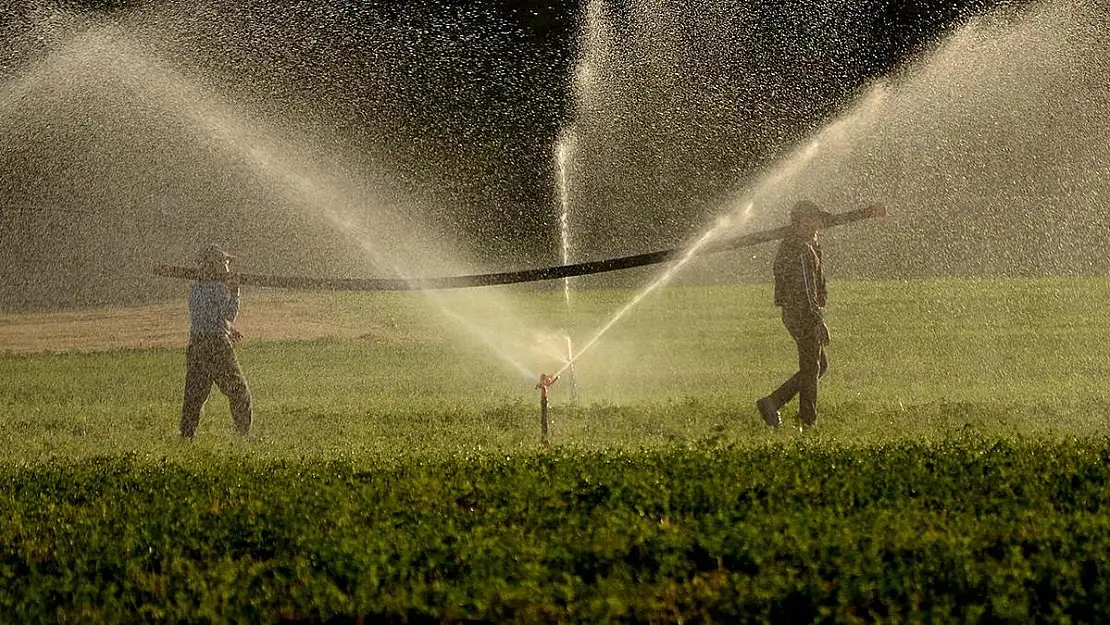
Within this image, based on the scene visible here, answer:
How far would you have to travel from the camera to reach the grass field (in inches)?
265

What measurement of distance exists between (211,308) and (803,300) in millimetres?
4539

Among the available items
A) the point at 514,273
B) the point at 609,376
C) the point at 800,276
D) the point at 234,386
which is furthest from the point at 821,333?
the point at 609,376

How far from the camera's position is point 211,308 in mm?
13609

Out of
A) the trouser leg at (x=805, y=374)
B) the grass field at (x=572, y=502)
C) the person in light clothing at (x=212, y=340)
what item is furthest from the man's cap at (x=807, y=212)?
the person in light clothing at (x=212, y=340)

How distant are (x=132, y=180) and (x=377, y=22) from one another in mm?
8552

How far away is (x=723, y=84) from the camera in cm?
4284

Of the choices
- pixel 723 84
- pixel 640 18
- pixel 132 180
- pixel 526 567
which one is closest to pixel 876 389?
pixel 640 18

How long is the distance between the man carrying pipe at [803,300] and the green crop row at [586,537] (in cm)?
232

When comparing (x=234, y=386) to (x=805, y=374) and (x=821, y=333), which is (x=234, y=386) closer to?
(x=805, y=374)

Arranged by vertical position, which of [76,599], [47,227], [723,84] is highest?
[723,84]

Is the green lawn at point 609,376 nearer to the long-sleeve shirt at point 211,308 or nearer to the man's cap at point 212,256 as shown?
the long-sleeve shirt at point 211,308

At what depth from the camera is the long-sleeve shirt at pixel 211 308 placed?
13.6 m

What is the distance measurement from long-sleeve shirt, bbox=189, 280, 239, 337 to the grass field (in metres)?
0.88

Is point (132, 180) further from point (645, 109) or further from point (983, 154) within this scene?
point (983, 154)
